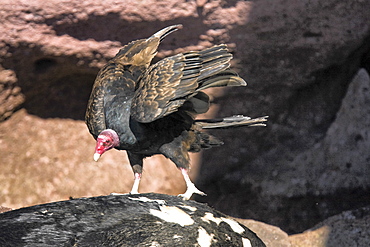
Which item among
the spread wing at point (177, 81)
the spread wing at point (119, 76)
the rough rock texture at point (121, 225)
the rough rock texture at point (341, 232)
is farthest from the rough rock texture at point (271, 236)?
the spread wing at point (119, 76)

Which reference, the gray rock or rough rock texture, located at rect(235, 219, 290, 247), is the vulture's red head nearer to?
rough rock texture, located at rect(235, 219, 290, 247)

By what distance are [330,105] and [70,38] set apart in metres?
1.99

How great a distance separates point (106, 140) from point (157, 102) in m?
0.34

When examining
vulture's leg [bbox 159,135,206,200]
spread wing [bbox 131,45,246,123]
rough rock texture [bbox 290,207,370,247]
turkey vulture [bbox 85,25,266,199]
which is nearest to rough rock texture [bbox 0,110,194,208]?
turkey vulture [bbox 85,25,266,199]

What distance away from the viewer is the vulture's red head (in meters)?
2.61

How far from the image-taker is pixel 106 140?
8.57ft

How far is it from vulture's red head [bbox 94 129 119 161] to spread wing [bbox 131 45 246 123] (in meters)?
0.18

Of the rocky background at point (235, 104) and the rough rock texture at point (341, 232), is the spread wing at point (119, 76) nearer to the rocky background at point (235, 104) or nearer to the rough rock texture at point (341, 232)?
the rocky background at point (235, 104)

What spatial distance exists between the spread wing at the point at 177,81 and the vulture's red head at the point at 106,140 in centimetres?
18

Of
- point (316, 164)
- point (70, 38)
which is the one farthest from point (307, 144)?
point (70, 38)

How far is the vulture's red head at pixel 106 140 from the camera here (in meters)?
2.61

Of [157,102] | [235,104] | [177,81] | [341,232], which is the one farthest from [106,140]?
[341,232]

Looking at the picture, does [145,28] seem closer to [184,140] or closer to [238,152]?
[184,140]

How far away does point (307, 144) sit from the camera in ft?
12.9
